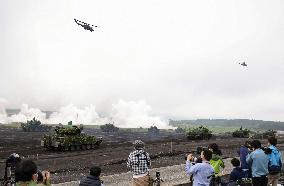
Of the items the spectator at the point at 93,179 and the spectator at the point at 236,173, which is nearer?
the spectator at the point at 93,179

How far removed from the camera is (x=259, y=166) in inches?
400

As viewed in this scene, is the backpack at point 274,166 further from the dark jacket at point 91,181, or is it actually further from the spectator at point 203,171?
the dark jacket at point 91,181

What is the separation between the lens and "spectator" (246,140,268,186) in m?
10.2

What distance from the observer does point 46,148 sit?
3881 centimetres

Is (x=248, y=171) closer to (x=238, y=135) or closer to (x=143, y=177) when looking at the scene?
(x=143, y=177)

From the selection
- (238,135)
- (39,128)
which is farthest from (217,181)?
(39,128)

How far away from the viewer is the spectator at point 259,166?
10164 mm

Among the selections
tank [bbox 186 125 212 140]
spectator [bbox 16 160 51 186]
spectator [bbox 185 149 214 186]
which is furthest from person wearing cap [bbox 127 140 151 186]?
tank [bbox 186 125 212 140]

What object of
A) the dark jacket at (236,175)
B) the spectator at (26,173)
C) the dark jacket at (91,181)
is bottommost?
the dark jacket at (236,175)

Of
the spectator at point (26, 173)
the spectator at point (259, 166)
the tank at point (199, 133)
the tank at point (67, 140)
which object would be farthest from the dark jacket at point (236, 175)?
the tank at point (199, 133)

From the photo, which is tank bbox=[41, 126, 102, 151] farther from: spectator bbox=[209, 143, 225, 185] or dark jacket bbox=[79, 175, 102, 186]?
dark jacket bbox=[79, 175, 102, 186]

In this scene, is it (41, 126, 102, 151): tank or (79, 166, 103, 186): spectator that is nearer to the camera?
(79, 166, 103, 186): spectator

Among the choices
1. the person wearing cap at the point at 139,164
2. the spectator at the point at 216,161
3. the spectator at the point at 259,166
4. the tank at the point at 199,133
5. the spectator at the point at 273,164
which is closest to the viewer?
the person wearing cap at the point at 139,164

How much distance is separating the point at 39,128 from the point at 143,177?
276ft
